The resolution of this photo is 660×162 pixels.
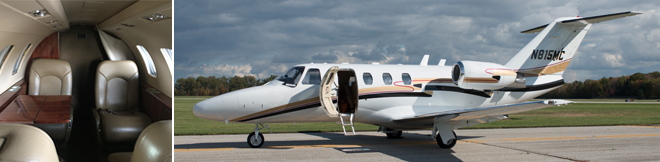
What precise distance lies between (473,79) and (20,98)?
36.2 ft

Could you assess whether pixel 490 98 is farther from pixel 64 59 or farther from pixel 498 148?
pixel 64 59

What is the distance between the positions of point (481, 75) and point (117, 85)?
35.7 feet

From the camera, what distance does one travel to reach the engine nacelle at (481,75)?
36.5ft

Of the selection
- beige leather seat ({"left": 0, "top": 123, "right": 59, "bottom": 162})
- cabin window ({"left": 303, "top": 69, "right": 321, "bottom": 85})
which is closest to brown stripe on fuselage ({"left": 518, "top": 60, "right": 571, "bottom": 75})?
cabin window ({"left": 303, "top": 69, "right": 321, "bottom": 85})

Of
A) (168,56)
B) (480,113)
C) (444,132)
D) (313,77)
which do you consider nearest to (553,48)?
(444,132)

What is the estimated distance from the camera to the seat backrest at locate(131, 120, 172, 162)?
136cm

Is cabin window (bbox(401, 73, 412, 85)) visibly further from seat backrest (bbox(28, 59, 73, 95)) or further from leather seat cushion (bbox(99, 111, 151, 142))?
seat backrest (bbox(28, 59, 73, 95))

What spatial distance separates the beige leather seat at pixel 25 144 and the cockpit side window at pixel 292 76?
29.5ft

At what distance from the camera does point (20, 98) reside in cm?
130

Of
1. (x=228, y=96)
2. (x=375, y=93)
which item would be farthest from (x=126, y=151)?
(x=375, y=93)

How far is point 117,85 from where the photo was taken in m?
1.47

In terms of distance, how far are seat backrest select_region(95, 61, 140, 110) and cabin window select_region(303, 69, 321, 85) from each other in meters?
8.72

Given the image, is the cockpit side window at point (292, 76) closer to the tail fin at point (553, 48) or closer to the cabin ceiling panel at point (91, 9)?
the tail fin at point (553, 48)

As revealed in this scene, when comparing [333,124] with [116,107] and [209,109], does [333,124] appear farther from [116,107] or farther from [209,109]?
[116,107]
